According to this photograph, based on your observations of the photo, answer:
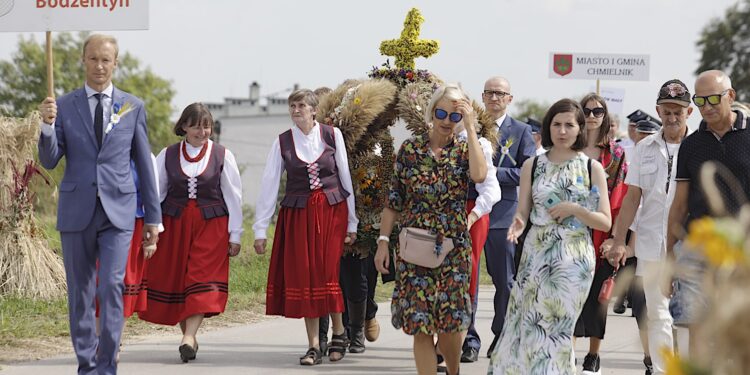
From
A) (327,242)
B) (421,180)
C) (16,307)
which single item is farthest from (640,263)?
(16,307)

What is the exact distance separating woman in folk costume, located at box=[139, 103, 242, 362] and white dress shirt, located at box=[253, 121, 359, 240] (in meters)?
0.24

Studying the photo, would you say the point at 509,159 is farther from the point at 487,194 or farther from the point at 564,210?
the point at 564,210

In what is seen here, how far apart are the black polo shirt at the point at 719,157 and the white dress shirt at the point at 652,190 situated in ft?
4.04

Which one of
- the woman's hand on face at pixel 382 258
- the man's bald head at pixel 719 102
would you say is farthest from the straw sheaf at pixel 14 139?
the man's bald head at pixel 719 102

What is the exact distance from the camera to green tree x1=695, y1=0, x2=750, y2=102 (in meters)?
53.2

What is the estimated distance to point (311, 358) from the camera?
8.14 m

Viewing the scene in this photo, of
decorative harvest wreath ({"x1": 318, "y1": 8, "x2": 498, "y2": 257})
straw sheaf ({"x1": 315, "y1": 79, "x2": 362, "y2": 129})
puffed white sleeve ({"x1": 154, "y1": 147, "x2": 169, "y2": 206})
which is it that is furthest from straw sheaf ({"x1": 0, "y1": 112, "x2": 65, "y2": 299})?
decorative harvest wreath ({"x1": 318, "y1": 8, "x2": 498, "y2": 257})

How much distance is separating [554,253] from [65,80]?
A: 2827 inches

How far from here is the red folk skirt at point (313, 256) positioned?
816 cm

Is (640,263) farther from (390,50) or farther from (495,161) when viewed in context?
(390,50)

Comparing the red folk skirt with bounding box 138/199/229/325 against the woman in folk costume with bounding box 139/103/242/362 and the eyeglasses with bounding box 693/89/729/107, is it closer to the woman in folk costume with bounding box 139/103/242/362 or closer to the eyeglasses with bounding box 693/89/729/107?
the woman in folk costume with bounding box 139/103/242/362

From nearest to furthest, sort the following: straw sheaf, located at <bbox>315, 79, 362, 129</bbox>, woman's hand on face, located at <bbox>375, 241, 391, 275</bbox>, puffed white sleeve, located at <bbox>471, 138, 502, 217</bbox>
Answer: woman's hand on face, located at <bbox>375, 241, 391, 275</bbox> < puffed white sleeve, located at <bbox>471, 138, 502, 217</bbox> < straw sheaf, located at <bbox>315, 79, 362, 129</bbox>

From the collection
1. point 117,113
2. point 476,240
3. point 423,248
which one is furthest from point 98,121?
point 476,240

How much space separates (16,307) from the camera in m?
9.90
